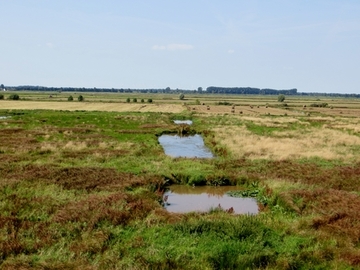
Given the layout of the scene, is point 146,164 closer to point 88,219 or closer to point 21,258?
point 88,219

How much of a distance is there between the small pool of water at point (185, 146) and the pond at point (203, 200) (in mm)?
10738

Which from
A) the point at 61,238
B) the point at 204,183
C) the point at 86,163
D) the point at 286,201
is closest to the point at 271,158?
the point at 204,183

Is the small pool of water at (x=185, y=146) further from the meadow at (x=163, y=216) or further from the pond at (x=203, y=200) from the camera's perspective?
the pond at (x=203, y=200)

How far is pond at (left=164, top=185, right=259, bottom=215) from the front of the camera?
1694 centimetres

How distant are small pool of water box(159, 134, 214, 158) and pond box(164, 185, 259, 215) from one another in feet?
35.2

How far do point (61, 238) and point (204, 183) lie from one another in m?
11.2

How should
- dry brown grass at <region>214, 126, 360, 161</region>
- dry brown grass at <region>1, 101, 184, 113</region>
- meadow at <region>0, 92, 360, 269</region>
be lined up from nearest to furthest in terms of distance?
meadow at <region>0, 92, 360, 269</region>
dry brown grass at <region>214, 126, 360, 161</region>
dry brown grass at <region>1, 101, 184, 113</region>

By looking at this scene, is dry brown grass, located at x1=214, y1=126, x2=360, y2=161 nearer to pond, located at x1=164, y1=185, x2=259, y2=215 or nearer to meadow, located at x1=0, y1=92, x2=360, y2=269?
meadow, located at x1=0, y1=92, x2=360, y2=269

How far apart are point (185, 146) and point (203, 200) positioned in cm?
1947

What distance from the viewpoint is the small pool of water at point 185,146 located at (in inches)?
1279

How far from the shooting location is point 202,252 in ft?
35.3

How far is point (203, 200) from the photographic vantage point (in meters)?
18.6

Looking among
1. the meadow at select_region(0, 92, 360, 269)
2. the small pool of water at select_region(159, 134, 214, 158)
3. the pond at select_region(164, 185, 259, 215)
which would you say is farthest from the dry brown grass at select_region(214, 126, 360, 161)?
the pond at select_region(164, 185, 259, 215)

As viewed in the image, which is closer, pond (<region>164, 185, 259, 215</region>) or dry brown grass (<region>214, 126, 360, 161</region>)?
pond (<region>164, 185, 259, 215</region>)
